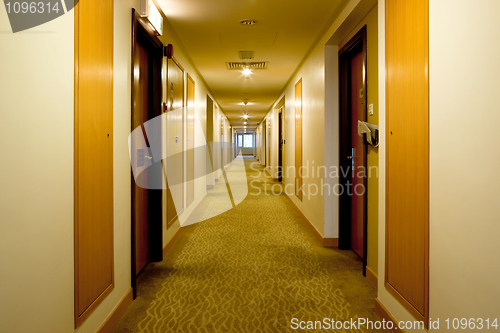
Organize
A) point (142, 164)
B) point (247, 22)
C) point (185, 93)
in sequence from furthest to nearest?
point (185, 93) < point (247, 22) < point (142, 164)

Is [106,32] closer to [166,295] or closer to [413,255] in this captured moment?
[166,295]

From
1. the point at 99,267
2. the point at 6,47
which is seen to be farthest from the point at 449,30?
the point at 99,267

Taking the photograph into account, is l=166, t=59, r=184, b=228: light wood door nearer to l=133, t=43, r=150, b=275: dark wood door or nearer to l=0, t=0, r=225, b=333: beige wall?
l=133, t=43, r=150, b=275: dark wood door

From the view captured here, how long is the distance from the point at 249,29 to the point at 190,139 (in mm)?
2104

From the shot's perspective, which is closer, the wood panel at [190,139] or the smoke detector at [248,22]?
the smoke detector at [248,22]

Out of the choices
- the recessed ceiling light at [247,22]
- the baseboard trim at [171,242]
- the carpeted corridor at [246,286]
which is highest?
the recessed ceiling light at [247,22]

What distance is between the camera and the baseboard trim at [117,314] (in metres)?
1.88

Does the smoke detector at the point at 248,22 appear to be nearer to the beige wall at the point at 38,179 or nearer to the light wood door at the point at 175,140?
the light wood door at the point at 175,140

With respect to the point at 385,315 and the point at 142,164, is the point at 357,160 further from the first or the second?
the point at 142,164

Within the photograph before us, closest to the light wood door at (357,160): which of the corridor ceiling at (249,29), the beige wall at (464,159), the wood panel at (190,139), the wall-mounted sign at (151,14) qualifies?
the corridor ceiling at (249,29)

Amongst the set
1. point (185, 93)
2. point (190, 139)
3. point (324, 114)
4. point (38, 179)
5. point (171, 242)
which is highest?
point (185, 93)

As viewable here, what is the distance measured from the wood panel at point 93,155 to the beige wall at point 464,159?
1855mm

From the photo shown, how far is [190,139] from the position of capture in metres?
5.01

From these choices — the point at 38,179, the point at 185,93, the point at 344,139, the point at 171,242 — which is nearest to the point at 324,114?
the point at 344,139
